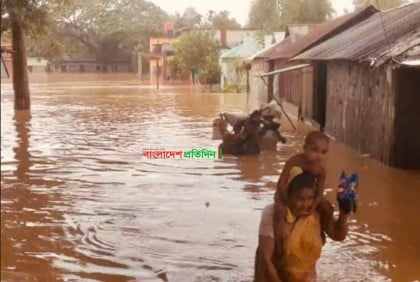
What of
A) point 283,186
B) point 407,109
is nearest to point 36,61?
point 407,109

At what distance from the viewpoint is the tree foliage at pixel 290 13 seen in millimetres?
37562

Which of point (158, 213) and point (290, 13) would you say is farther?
point (290, 13)

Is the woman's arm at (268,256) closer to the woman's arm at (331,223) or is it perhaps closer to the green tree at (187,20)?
the woman's arm at (331,223)

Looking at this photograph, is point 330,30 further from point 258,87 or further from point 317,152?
point 317,152

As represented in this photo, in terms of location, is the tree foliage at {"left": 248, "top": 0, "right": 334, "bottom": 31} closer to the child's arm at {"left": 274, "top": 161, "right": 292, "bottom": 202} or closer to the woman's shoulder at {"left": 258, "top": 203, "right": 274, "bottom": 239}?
the child's arm at {"left": 274, "top": 161, "right": 292, "bottom": 202}

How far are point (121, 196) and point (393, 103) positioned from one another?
4.98 m

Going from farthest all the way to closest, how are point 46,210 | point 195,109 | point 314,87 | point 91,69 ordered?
point 91,69 → point 195,109 → point 314,87 → point 46,210

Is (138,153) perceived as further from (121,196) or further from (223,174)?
(121,196)

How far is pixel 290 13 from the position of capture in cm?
3825

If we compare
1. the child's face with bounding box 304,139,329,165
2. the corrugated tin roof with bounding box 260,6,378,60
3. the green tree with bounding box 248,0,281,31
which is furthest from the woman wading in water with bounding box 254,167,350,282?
the green tree with bounding box 248,0,281,31

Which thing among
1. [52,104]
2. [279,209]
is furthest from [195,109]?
[279,209]

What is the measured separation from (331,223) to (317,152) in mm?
430

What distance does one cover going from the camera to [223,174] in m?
10.2

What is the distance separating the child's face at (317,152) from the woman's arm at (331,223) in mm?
289
